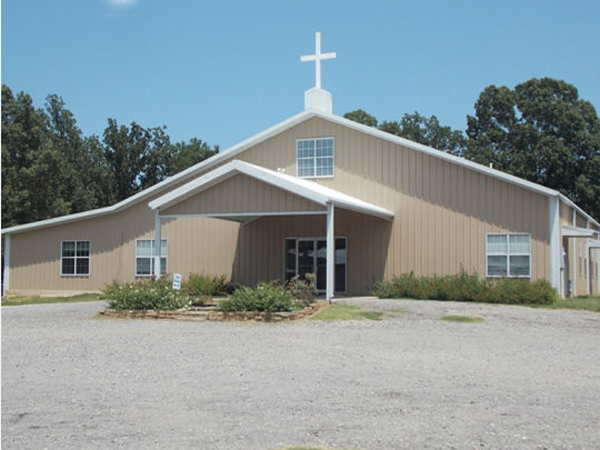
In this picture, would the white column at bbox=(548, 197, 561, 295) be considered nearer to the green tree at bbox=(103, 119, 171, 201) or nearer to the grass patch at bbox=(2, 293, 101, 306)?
the grass patch at bbox=(2, 293, 101, 306)

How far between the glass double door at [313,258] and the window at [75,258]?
8.40 meters

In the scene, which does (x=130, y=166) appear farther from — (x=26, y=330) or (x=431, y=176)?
(x=26, y=330)

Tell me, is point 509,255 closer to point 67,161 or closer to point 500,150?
point 500,150

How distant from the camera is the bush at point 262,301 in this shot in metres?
16.2

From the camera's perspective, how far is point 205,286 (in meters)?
23.3

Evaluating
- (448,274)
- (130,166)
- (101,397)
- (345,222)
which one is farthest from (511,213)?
(130,166)

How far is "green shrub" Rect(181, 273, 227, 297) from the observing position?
23.0m

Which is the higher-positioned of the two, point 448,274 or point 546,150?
point 546,150

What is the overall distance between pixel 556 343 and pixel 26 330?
35.7ft

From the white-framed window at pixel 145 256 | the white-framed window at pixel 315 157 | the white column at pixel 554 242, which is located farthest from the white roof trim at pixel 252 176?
the white-framed window at pixel 145 256

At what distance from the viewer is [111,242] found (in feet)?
87.6

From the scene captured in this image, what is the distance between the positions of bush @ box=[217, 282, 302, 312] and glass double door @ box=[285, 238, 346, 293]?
7034 mm

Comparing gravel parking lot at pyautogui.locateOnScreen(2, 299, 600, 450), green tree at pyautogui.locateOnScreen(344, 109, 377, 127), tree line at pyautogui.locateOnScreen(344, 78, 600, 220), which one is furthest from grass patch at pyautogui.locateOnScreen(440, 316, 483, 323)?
green tree at pyautogui.locateOnScreen(344, 109, 377, 127)

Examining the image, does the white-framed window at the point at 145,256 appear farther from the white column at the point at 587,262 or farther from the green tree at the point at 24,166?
the white column at the point at 587,262
